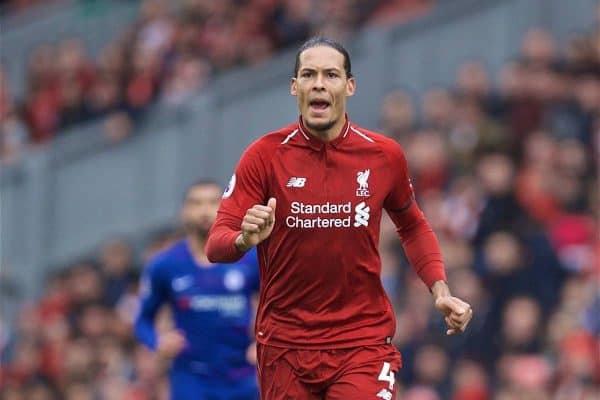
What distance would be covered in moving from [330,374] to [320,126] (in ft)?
3.92

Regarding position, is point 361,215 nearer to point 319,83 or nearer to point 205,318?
point 319,83

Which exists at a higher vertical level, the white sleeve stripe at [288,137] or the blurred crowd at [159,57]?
the blurred crowd at [159,57]

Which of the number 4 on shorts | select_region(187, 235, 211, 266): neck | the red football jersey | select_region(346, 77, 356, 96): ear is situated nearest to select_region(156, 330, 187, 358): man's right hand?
select_region(187, 235, 211, 266): neck

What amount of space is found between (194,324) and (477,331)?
328 cm

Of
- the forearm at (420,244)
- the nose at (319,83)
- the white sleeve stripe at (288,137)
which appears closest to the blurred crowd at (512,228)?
the forearm at (420,244)

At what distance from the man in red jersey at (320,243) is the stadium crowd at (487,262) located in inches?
183

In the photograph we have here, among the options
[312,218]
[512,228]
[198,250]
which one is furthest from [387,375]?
[512,228]

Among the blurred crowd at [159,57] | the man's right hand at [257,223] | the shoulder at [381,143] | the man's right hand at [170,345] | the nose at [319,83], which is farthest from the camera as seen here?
the blurred crowd at [159,57]

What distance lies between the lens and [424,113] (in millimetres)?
17547

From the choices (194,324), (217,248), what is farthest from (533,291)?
(217,248)

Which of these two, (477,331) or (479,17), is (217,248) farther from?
(479,17)

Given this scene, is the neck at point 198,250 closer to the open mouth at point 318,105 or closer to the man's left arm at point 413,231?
the man's left arm at point 413,231

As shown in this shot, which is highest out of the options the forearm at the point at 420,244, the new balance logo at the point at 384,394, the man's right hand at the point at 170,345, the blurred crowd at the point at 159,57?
the blurred crowd at the point at 159,57

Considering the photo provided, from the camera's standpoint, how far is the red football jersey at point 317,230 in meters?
8.21
